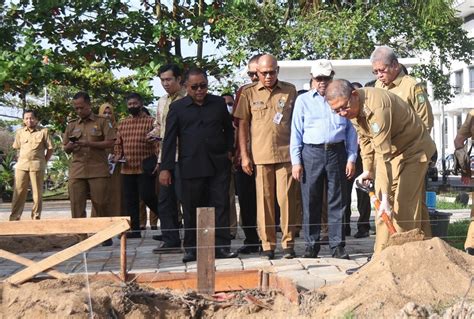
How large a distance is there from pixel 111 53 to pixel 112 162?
389 centimetres

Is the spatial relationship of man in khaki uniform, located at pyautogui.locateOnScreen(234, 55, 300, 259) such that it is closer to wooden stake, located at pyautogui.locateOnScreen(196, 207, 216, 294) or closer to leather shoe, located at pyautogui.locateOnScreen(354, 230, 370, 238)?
wooden stake, located at pyautogui.locateOnScreen(196, 207, 216, 294)

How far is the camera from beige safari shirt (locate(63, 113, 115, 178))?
1065 cm

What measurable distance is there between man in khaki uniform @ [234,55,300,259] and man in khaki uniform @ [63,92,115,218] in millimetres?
2354

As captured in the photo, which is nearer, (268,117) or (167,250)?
(268,117)

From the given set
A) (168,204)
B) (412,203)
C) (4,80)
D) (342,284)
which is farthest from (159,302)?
(4,80)

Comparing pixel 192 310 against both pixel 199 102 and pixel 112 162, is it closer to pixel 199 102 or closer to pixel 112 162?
pixel 199 102

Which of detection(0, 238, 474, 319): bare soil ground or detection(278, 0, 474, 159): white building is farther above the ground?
detection(278, 0, 474, 159): white building

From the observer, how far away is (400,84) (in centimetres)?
807

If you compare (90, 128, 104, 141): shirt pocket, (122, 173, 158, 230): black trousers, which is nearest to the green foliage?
(122, 173, 158, 230): black trousers

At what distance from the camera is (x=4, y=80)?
13344mm

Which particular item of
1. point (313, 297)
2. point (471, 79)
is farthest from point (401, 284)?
point (471, 79)

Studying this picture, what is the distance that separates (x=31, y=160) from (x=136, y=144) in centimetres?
347

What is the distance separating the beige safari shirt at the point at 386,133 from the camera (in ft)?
22.2

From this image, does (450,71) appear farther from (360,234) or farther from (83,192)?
(83,192)
